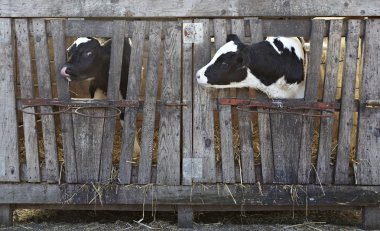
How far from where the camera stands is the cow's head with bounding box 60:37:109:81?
245 inches

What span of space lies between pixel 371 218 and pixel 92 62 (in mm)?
3346

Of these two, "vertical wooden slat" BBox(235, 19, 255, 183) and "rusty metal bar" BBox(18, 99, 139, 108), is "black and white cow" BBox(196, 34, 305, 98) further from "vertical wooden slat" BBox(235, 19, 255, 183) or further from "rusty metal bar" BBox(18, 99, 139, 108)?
"rusty metal bar" BBox(18, 99, 139, 108)

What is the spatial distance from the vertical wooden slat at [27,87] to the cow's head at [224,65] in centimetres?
172

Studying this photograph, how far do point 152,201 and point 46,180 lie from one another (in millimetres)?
1123

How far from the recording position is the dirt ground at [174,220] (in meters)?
6.34

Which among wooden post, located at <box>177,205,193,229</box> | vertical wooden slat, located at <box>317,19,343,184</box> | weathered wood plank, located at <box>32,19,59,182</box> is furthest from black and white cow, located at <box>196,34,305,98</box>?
weathered wood plank, located at <box>32,19,59,182</box>

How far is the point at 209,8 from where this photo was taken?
5965mm

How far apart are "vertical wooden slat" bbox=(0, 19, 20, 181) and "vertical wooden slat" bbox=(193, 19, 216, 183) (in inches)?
72.4

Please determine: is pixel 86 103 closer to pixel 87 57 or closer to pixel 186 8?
pixel 87 57

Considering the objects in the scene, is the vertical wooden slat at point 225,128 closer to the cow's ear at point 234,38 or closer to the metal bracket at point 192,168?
the cow's ear at point 234,38

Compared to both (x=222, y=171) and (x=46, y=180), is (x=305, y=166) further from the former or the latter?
(x=46, y=180)

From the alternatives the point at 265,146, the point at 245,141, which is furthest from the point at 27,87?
the point at 265,146

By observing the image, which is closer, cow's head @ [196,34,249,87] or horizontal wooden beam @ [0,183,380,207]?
cow's head @ [196,34,249,87]

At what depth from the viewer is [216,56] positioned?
19.4 feet
